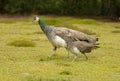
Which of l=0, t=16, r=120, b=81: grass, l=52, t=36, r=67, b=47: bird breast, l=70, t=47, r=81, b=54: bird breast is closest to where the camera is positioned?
l=0, t=16, r=120, b=81: grass

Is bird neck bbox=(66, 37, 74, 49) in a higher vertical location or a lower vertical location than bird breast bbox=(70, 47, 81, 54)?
higher

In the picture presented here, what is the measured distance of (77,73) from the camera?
45.3 feet

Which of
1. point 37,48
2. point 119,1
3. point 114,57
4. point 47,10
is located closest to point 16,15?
point 47,10

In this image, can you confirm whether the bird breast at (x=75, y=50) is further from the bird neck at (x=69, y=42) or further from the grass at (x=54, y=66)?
the grass at (x=54, y=66)

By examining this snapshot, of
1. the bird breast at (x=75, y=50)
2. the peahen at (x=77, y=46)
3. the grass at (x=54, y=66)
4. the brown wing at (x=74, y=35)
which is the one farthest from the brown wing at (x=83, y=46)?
the grass at (x=54, y=66)

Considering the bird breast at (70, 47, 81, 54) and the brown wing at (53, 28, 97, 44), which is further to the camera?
the brown wing at (53, 28, 97, 44)

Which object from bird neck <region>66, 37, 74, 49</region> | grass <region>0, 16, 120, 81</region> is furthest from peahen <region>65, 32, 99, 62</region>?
grass <region>0, 16, 120, 81</region>

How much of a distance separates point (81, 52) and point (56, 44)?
39.7 inches

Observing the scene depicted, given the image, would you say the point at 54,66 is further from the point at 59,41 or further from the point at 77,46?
the point at 59,41

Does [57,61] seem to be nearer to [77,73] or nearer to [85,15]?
[77,73]

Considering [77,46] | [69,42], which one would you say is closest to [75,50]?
[77,46]

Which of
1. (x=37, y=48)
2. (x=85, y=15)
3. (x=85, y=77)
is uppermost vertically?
(x=85, y=77)

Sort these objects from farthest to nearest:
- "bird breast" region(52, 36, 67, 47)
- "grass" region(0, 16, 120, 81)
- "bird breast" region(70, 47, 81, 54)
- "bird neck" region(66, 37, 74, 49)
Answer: "bird breast" region(52, 36, 67, 47) → "bird neck" region(66, 37, 74, 49) → "bird breast" region(70, 47, 81, 54) → "grass" region(0, 16, 120, 81)

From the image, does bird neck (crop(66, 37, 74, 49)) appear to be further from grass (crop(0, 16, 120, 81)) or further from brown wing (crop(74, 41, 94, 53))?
grass (crop(0, 16, 120, 81))
